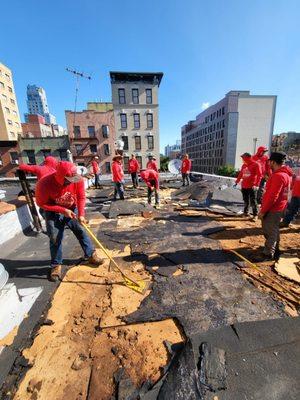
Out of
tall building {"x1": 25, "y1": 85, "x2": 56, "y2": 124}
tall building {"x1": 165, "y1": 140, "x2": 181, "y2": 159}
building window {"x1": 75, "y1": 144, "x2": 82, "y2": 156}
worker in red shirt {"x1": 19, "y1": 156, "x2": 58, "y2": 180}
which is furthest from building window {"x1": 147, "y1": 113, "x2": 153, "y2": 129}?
tall building {"x1": 25, "y1": 85, "x2": 56, "y2": 124}

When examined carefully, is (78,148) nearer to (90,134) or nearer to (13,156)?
(90,134)

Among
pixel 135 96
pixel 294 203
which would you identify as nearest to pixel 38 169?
pixel 294 203

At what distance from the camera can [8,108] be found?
3894 cm

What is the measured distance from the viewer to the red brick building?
94.7 feet

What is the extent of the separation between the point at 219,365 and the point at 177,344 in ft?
1.53

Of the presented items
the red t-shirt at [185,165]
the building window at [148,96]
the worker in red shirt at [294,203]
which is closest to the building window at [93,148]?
the building window at [148,96]

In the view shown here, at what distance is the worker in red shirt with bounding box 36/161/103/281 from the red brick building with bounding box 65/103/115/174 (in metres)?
28.0

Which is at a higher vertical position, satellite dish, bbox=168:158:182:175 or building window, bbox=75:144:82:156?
building window, bbox=75:144:82:156

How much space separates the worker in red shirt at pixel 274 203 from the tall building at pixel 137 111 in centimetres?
2765

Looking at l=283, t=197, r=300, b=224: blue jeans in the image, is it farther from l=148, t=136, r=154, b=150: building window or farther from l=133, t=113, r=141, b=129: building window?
l=133, t=113, r=141, b=129: building window

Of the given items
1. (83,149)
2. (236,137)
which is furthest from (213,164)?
(83,149)

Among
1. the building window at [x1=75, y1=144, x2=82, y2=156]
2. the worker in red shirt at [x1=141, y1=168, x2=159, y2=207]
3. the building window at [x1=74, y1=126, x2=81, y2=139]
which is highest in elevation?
the building window at [x1=74, y1=126, x2=81, y2=139]

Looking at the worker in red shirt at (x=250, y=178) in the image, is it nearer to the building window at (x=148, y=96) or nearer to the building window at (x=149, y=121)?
the building window at (x=149, y=121)

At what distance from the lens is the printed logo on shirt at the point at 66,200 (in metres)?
3.23
